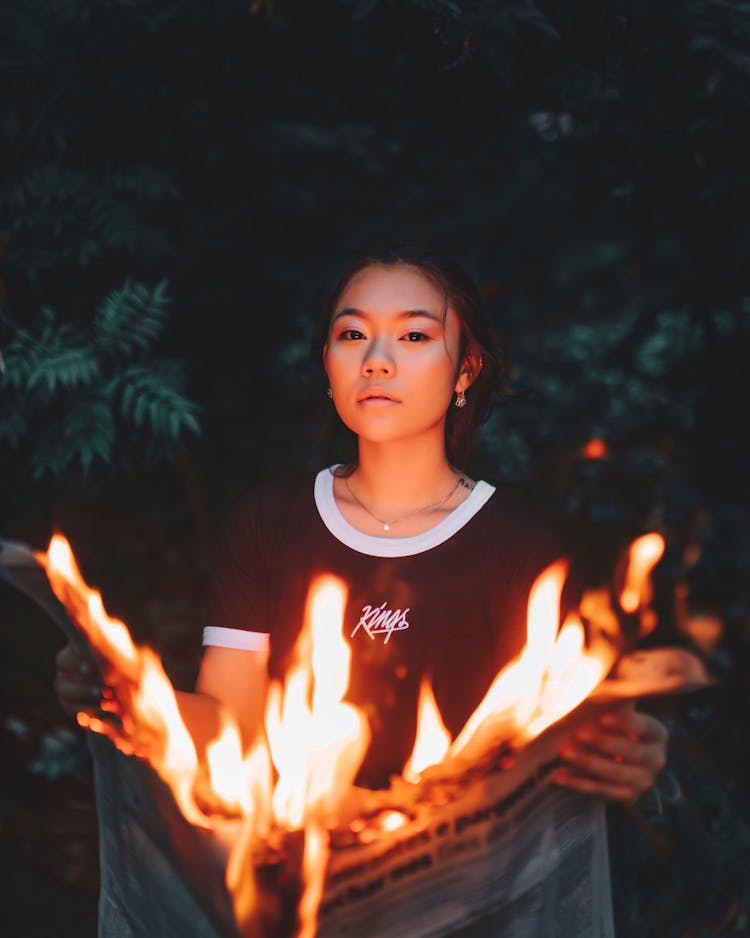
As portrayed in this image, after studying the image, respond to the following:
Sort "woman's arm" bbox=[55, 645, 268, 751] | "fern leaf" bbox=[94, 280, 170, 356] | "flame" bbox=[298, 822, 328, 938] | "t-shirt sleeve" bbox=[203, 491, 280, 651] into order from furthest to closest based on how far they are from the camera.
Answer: "fern leaf" bbox=[94, 280, 170, 356], "t-shirt sleeve" bbox=[203, 491, 280, 651], "woman's arm" bbox=[55, 645, 268, 751], "flame" bbox=[298, 822, 328, 938]

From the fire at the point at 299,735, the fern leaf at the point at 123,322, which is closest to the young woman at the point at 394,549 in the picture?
the fire at the point at 299,735

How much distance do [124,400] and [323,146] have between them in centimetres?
168

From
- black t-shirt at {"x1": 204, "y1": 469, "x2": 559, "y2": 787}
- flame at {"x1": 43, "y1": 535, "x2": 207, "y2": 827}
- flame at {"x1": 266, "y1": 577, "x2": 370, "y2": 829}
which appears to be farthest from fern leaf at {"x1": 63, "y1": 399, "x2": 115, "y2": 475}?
flame at {"x1": 43, "y1": 535, "x2": 207, "y2": 827}

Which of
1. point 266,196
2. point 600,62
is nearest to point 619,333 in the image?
point 266,196

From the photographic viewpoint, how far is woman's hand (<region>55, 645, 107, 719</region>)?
6.34 ft

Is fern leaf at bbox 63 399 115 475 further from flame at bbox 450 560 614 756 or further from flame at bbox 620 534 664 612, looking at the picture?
flame at bbox 620 534 664 612

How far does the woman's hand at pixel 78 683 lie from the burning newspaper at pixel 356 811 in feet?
0.22

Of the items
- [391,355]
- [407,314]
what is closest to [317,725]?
[391,355]

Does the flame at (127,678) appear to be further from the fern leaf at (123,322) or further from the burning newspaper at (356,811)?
the fern leaf at (123,322)

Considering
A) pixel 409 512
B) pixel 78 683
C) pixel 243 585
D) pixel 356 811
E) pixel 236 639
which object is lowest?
pixel 356 811

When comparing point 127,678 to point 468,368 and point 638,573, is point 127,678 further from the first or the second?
point 468,368

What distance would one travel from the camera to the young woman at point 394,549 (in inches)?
88.7

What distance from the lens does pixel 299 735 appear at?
2.00 m

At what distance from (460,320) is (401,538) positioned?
1.83ft
